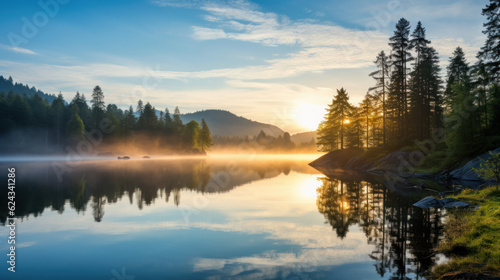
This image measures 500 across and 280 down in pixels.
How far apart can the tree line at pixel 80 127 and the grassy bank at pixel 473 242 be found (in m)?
106

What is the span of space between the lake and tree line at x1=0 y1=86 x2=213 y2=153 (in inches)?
3337

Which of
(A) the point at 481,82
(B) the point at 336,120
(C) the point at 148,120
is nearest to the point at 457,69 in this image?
(A) the point at 481,82

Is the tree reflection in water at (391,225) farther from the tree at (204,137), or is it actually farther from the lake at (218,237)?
the tree at (204,137)

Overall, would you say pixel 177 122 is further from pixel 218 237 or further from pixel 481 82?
pixel 218 237

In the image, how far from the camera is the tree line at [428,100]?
41062 mm

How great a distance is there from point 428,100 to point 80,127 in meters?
96.4

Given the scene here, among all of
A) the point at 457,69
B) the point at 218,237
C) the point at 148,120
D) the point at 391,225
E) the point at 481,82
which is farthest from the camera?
the point at 148,120

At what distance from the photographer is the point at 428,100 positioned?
58.1 meters

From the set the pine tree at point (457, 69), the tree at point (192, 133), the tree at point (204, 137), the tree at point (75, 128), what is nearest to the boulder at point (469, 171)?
the pine tree at point (457, 69)

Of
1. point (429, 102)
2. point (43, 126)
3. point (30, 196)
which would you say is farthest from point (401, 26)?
point (43, 126)

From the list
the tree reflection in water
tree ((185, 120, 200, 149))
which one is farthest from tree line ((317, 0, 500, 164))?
tree ((185, 120, 200, 149))

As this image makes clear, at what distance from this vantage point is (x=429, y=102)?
60125mm

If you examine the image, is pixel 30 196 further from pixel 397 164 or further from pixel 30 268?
pixel 397 164

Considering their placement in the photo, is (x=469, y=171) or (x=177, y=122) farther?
(x=177, y=122)
